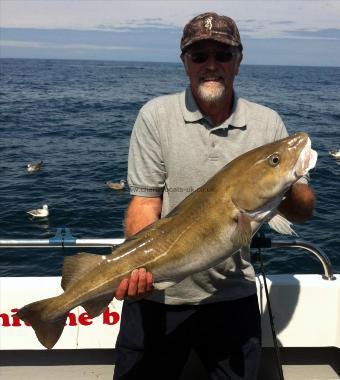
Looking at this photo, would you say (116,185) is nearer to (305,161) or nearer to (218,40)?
(218,40)

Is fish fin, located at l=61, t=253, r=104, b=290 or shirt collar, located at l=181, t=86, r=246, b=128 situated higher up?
shirt collar, located at l=181, t=86, r=246, b=128

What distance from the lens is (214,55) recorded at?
3.39 metres

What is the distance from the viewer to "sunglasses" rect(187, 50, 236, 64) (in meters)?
3.40

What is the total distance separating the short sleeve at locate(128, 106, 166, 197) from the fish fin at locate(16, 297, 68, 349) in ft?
3.23

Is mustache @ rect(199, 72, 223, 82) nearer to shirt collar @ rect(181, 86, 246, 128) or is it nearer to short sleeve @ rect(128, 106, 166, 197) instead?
shirt collar @ rect(181, 86, 246, 128)

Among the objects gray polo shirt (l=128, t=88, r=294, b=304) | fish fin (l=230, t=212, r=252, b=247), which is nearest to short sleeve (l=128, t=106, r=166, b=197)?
gray polo shirt (l=128, t=88, r=294, b=304)

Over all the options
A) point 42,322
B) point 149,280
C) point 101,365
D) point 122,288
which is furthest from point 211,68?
point 101,365

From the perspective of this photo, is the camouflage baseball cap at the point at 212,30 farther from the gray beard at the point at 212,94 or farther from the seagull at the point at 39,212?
the seagull at the point at 39,212

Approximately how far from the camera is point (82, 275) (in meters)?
3.21

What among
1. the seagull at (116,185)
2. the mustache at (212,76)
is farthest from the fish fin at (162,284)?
the seagull at (116,185)

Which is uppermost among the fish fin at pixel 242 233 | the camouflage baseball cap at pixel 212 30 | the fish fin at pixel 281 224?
the camouflage baseball cap at pixel 212 30

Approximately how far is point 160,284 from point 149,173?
2.55 ft

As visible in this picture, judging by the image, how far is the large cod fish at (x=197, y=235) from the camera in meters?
3.01

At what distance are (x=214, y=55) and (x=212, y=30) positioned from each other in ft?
0.54
